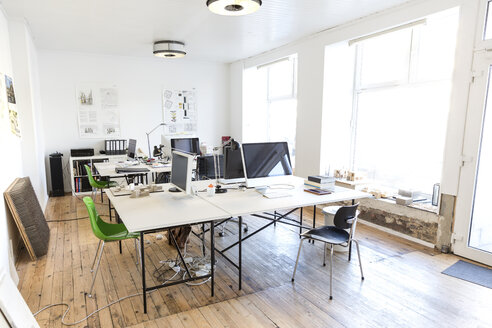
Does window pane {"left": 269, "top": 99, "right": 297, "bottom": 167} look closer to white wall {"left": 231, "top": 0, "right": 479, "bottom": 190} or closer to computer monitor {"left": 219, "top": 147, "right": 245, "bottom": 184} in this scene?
white wall {"left": 231, "top": 0, "right": 479, "bottom": 190}

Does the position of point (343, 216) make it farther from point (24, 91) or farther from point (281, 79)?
point (24, 91)

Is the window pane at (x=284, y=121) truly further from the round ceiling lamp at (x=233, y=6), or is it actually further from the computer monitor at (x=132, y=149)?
the round ceiling lamp at (x=233, y=6)

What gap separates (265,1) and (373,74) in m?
2.06

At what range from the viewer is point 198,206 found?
2.69m

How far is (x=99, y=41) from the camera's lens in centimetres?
530

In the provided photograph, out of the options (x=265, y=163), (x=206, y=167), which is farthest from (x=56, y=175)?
(x=265, y=163)

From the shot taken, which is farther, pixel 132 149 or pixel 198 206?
pixel 132 149

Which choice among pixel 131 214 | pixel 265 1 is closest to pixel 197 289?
pixel 131 214

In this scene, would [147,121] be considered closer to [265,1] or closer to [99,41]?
[99,41]

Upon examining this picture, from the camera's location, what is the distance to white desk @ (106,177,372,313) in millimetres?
2279

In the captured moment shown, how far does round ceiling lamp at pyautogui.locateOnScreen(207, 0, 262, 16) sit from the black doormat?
3141 millimetres

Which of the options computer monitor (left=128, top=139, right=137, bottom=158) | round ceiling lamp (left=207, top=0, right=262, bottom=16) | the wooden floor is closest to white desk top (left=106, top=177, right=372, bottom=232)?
the wooden floor

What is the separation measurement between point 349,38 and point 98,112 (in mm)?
5031

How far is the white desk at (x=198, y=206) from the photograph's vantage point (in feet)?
7.48
